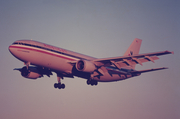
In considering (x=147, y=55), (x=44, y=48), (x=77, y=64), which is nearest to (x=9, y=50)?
(x=44, y=48)

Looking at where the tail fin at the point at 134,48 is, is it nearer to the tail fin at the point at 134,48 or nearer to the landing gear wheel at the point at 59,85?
the tail fin at the point at 134,48

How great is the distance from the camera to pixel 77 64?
37219 millimetres

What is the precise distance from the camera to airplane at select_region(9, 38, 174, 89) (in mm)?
33672

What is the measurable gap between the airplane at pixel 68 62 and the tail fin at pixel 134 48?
674 cm

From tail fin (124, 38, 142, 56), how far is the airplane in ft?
22.1

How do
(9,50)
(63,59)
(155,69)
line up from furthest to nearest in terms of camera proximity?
(155,69) < (63,59) < (9,50)

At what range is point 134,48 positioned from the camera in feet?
173

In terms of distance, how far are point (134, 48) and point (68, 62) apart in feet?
69.1

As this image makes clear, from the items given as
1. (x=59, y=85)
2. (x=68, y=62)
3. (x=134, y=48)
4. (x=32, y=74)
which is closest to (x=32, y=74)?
(x=32, y=74)

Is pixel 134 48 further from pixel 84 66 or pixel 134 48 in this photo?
pixel 84 66

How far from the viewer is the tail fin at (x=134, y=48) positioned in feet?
169

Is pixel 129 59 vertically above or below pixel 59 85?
above

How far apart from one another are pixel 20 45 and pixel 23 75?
1017 centimetres

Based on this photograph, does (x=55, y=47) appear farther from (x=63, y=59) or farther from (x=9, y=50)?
(x=9, y=50)
